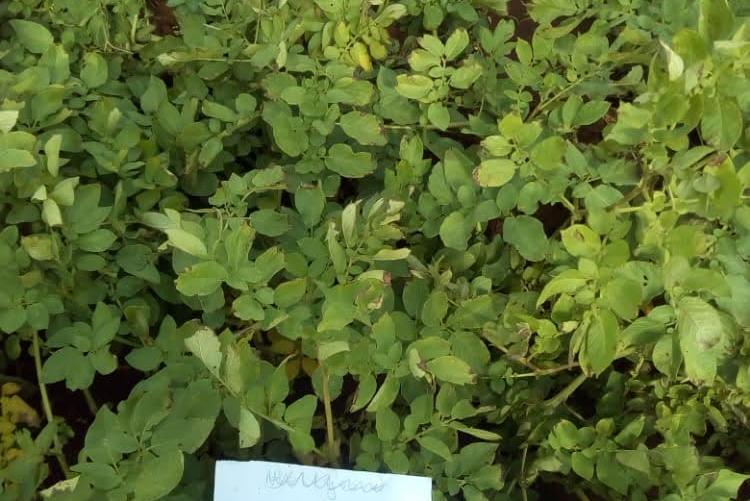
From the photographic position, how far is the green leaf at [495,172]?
0.95 m

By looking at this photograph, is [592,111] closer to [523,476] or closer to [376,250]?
[376,250]

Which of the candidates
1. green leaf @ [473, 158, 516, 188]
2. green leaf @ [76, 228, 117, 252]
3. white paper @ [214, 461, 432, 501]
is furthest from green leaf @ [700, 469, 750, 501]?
green leaf @ [76, 228, 117, 252]

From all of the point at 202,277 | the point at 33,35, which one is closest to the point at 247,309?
the point at 202,277

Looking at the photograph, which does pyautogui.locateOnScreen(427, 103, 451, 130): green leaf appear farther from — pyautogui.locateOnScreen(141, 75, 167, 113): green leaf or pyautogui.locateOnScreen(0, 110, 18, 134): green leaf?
pyautogui.locateOnScreen(0, 110, 18, 134): green leaf

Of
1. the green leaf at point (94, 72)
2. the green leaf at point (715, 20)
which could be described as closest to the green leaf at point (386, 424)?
the green leaf at point (715, 20)

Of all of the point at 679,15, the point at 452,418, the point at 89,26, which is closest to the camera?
the point at 452,418

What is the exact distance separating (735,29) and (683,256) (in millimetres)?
277

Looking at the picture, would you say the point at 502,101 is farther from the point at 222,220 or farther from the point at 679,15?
the point at 222,220

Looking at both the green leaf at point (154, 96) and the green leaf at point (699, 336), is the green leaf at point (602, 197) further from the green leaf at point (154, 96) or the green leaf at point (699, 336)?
the green leaf at point (154, 96)

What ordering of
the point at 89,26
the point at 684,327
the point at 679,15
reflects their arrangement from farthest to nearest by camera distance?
1. the point at 89,26
2. the point at 679,15
3. the point at 684,327

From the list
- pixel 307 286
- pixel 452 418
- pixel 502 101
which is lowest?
pixel 452 418

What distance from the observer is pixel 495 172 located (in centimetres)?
95

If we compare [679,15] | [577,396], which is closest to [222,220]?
[577,396]

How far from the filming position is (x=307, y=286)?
0.97m
